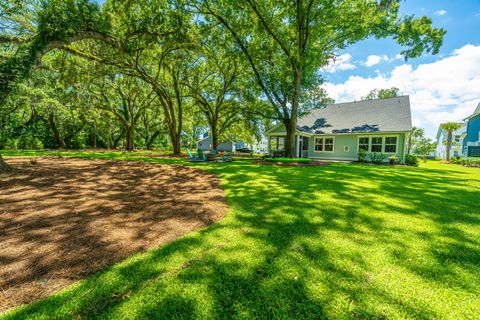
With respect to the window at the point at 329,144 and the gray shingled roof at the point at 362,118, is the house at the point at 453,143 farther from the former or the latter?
the window at the point at 329,144

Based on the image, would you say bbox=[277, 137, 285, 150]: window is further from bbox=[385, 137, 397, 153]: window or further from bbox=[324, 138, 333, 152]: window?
bbox=[385, 137, 397, 153]: window

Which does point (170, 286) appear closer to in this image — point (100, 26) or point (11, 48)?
point (100, 26)

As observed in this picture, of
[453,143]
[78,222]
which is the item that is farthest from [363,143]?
[453,143]

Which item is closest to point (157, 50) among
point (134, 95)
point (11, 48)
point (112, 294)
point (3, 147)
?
point (11, 48)

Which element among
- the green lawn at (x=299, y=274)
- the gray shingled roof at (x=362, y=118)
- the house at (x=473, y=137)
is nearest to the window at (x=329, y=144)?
the gray shingled roof at (x=362, y=118)

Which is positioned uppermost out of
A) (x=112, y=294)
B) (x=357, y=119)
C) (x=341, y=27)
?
(x=341, y=27)

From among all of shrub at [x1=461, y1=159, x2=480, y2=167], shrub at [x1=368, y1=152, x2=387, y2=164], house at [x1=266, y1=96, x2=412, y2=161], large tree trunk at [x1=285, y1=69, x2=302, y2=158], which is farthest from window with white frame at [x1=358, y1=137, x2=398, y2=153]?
large tree trunk at [x1=285, y1=69, x2=302, y2=158]

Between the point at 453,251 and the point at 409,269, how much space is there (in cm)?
99

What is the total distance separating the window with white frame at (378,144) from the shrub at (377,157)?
0.72 meters

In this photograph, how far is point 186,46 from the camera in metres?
13.2

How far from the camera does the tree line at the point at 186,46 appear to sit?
29.8 feet

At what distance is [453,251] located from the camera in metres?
2.73

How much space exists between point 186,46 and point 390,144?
1898 centimetres

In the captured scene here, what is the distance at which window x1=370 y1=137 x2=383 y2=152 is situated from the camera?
18734 millimetres
